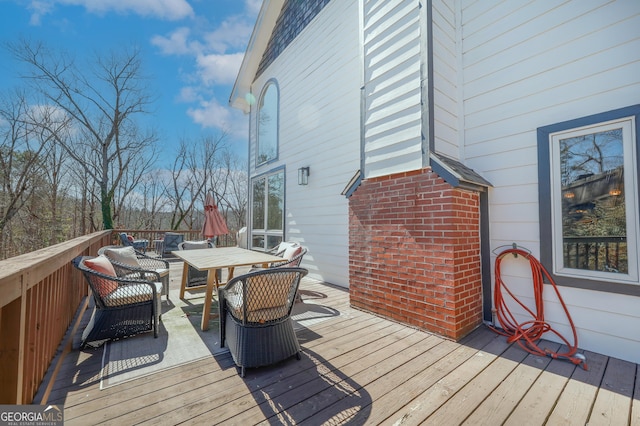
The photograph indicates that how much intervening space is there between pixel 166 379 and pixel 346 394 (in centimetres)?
136

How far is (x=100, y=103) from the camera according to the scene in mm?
12180

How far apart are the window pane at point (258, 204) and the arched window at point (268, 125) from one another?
61 cm

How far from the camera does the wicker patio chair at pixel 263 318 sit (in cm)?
214

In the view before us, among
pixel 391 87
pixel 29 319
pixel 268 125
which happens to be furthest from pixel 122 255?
pixel 268 125

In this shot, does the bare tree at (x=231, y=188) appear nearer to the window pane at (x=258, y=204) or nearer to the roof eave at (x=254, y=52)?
the roof eave at (x=254, y=52)

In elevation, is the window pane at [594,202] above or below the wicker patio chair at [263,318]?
above

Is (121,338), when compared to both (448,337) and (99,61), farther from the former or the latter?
(99,61)

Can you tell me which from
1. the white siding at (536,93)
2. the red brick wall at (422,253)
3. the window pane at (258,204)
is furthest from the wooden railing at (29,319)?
the window pane at (258,204)

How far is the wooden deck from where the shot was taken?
1.65 m

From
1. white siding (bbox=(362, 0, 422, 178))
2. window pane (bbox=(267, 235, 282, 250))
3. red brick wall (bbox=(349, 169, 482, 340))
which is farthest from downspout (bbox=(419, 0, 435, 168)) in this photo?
window pane (bbox=(267, 235, 282, 250))

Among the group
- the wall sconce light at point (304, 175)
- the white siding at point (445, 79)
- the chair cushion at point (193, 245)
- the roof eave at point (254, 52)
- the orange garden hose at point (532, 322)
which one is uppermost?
the roof eave at point (254, 52)

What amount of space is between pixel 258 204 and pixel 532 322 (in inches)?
253

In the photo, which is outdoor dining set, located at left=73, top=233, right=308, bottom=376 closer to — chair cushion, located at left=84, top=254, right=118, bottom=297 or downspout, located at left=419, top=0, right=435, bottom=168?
chair cushion, located at left=84, top=254, right=118, bottom=297

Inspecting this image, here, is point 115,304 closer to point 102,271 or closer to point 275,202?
point 102,271
